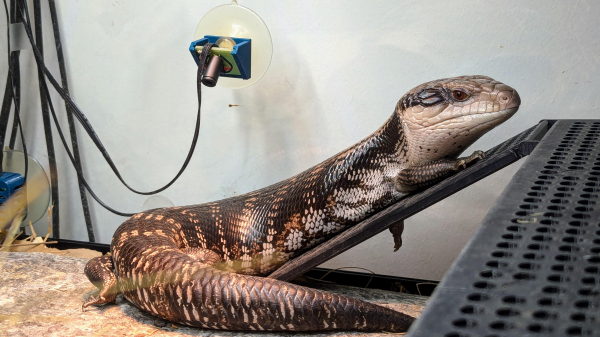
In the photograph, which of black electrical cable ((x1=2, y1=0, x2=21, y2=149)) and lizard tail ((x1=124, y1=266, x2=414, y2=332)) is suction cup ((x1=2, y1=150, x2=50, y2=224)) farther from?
lizard tail ((x1=124, y1=266, x2=414, y2=332))

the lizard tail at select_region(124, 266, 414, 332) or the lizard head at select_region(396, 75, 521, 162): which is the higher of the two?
the lizard head at select_region(396, 75, 521, 162)

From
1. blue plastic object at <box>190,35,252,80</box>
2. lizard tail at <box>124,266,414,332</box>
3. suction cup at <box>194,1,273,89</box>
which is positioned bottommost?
lizard tail at <box>124,266,414,332</box>

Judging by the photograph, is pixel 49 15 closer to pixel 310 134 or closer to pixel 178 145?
pixel 178 145

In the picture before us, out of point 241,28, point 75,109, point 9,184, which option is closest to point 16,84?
point 75,109

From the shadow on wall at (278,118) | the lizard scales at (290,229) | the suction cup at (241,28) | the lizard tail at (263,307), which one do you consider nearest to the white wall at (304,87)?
the shadow on wall at (278,118)

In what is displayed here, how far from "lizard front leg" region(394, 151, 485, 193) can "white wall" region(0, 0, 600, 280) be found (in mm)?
711

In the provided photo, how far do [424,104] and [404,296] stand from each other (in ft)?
2.69

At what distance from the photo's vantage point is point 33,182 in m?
3.07

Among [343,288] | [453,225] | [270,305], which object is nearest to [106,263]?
[270,305]

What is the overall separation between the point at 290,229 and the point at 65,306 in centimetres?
89

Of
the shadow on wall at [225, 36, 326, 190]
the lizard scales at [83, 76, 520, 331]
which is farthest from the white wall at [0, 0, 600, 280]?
the lizard scales at [83, 76, 520, 331]

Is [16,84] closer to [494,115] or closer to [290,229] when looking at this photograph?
[290,229]

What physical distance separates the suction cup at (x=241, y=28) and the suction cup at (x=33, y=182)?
144 cm

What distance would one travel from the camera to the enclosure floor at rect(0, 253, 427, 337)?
61.6 inches
